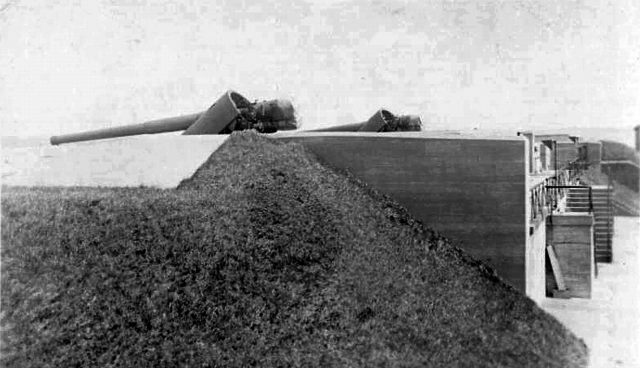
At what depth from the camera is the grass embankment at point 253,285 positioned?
23.3ft

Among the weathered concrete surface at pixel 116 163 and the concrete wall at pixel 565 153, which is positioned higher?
the weathered concrete surface at pixel 116 163

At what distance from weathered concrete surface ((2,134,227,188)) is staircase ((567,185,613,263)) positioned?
12425 mm

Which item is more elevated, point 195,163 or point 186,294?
point 195,163

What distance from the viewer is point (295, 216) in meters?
8.93

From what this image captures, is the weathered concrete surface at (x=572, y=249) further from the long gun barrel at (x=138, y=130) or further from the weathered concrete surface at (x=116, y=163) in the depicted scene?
the long gun barrel at (x=138, y=130)

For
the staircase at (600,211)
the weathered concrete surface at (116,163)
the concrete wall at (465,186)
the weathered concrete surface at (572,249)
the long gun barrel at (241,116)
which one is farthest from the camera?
the staircase at (600,211)

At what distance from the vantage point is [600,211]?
20312 mm

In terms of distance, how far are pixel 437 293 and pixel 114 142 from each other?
7.75 m

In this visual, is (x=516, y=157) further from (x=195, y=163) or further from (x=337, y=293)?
(x=195, y=163)

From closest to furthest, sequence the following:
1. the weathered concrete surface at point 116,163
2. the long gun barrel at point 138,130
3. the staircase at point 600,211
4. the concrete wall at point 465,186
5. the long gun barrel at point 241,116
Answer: the concrete wall at point 465,186
the weathered concrete surface at point 116,163
the long gun barrel at point 241,116
the long gun barrel at point 138,130
the staircase at point 600,211

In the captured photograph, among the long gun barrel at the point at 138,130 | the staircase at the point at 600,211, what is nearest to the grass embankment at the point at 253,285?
the long gun barrel at the point at 138,130

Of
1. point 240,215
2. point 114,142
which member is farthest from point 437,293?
point 114,142

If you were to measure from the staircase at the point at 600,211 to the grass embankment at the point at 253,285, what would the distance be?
1121 cm

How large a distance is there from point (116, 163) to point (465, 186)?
22.1 feet
